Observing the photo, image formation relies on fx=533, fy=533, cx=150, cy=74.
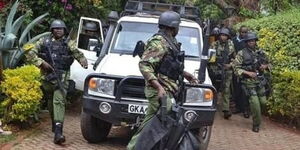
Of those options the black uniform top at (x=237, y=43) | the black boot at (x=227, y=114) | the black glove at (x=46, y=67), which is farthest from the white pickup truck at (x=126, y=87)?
the black uniform top at (x=237, y=43)

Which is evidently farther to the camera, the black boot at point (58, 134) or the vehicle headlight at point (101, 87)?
the black boot at point (58, 134)

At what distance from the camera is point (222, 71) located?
10.0 metres

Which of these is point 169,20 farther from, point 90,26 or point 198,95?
point 90,26

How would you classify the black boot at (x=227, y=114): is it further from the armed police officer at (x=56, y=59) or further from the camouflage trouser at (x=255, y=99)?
the armed police officer at (x=56, y=59)

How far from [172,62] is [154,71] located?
0.70ft

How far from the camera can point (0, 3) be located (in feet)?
34.8

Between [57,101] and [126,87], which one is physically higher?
[126,87]

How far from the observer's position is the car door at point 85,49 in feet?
28.0

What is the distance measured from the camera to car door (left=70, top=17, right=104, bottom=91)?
28.0 feet

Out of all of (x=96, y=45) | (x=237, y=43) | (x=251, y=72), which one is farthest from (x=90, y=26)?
(x=237, y=43)

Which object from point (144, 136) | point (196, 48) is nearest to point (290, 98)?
point (196, 48)

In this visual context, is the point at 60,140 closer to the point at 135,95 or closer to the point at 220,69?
the point at 135,95

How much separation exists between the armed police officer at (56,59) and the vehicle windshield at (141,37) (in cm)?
74

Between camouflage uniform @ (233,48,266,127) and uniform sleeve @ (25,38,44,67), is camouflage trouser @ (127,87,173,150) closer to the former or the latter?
uniform sleeve @ (25,38,44,67)
